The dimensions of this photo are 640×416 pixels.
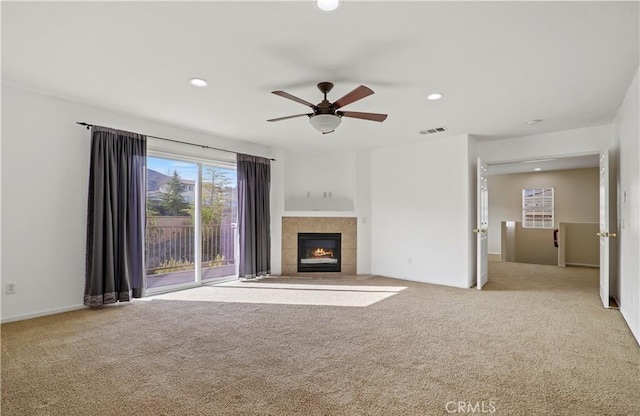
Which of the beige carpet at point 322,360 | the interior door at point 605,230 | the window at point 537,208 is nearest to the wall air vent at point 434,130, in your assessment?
the interior door at point 605,230

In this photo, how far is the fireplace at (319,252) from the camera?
22.1 feet

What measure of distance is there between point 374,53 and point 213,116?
2571mm

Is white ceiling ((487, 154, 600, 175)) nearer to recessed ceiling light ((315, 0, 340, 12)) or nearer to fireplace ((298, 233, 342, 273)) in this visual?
fireplace ((298, 233, 342, 273))

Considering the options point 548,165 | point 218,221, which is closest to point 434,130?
point 218,221

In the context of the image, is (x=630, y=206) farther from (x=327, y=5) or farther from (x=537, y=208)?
(x=537, y=208)

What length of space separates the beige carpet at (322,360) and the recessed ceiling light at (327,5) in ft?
8.22

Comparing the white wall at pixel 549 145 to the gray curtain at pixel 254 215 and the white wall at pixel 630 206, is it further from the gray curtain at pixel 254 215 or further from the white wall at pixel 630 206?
the gray curtain at pixel 254 215

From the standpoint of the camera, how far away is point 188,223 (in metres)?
5.44

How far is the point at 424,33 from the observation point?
8.04 ft

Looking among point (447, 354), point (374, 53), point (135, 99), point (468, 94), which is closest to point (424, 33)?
point (374, 53)

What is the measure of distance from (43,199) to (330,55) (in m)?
3.59

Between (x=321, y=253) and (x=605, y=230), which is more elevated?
(x=605, y=230)

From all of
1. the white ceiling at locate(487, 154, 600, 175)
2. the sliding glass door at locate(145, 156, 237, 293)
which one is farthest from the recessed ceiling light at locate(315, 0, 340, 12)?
the white ceiling at locate(487, 154, 600, 175)

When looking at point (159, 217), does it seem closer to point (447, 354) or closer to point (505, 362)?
point (447, 354)
